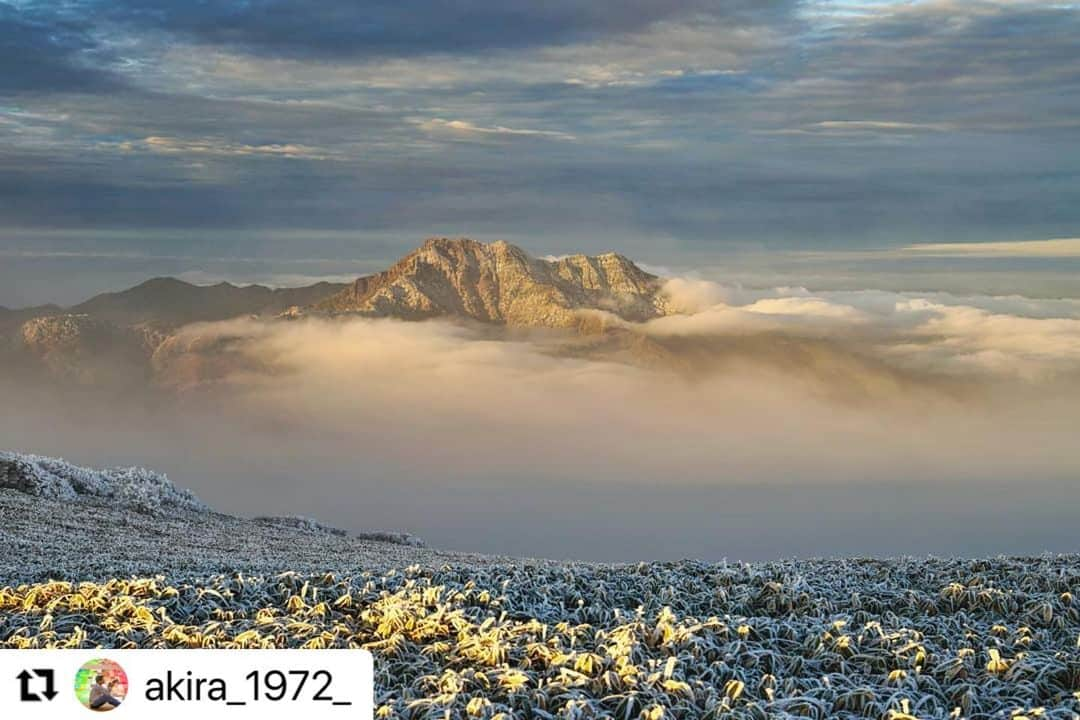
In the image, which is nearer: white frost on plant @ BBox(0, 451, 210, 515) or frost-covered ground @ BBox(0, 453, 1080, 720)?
frost-covered ground @ BBox(0, 453, 1080, 720)

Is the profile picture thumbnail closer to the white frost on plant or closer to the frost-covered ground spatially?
the frost-covered ground

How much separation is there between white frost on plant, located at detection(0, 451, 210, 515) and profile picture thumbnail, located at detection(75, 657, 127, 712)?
11003 millimetres

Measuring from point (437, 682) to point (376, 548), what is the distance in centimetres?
913

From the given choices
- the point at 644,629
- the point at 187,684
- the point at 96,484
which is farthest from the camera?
the point at 96,484

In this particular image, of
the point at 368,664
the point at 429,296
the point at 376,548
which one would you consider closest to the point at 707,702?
the point at 368,664

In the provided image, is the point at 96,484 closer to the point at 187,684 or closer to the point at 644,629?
the point at 187,684

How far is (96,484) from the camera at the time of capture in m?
16.4

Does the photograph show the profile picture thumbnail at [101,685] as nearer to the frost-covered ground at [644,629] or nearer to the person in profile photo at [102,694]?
the person in profile photo at [102,694]

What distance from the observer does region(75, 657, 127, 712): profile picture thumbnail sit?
452cm

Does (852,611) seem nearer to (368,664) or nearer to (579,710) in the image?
(579,710)

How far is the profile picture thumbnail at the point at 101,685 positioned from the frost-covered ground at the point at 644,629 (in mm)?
416

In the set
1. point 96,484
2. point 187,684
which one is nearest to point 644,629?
point 187,684

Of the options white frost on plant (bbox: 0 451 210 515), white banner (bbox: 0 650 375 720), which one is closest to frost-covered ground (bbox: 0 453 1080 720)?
white banner (bbox: 0 650 375 720)

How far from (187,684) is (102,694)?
0.34m
